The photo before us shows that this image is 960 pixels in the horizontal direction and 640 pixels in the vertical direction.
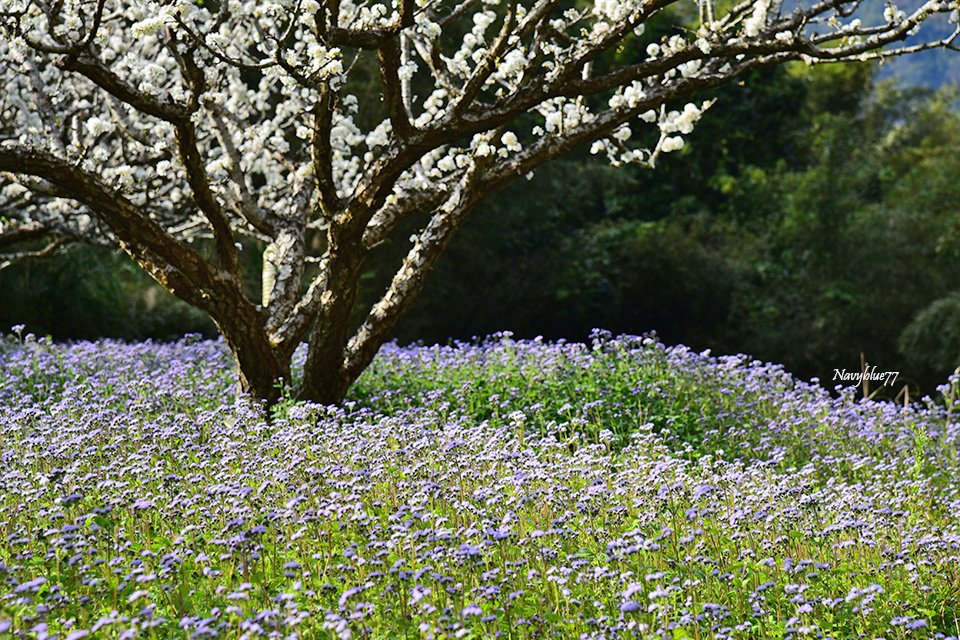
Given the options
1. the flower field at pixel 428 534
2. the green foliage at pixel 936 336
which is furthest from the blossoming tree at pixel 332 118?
the green foliage at pixel 936 336

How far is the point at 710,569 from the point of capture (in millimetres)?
5172

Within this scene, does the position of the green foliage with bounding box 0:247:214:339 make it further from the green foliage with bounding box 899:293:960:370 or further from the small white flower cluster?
the green foliage with bounding box 899:293:960:370

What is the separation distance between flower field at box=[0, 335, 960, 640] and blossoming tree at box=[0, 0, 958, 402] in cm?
90

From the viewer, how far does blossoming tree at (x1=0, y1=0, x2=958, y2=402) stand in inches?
284

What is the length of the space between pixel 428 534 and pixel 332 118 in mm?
4473

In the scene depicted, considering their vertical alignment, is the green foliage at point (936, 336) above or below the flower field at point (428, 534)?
above

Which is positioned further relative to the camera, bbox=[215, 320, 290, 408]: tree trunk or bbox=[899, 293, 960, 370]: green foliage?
bbox=[899, 293, 960, 370]: green foliage

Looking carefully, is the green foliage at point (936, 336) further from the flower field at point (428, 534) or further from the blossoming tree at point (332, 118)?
the blossoming tree at point (332, 118)

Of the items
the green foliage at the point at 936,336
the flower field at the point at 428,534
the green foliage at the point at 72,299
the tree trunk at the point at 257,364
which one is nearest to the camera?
the flower field at the point at 428,534

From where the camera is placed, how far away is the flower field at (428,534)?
4578 millimetres

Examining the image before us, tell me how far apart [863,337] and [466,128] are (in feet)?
47.4

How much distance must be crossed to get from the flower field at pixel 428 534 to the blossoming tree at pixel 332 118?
903 mm

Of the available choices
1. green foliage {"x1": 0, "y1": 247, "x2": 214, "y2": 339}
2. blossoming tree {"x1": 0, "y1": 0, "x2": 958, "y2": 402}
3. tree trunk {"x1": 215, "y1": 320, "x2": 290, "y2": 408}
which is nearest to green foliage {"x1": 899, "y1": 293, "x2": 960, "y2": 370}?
blossoming tree {"x1": 0, "y1": 0, "x2": 958, "y2": 402}

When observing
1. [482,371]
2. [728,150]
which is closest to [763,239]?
[728,150]
